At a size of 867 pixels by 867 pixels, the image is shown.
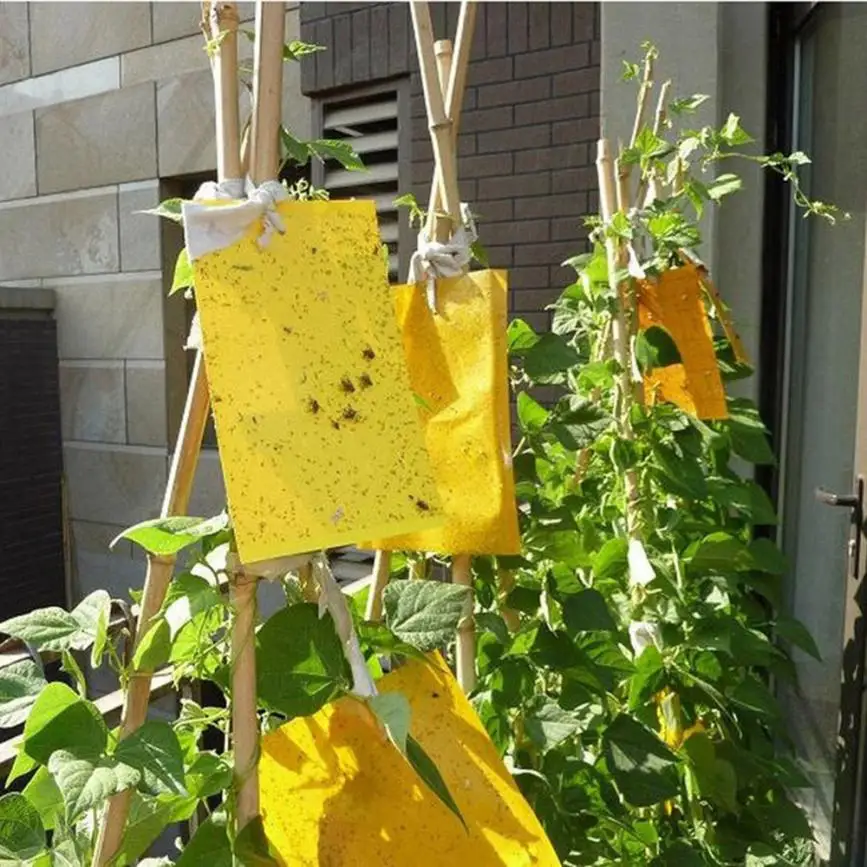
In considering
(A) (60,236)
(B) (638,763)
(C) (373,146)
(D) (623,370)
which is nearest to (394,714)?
(B) (638,763)

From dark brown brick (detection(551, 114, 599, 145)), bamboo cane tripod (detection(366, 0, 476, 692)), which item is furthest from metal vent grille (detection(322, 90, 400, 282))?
bamboo cane tripod (detection(366, 0, 476, 692))

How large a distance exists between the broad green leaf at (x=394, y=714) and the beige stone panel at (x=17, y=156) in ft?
15.6

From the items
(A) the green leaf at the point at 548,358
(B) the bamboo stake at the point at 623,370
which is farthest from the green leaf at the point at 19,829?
(B) the bamboo stake at the point at 623,370

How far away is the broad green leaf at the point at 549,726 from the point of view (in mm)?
975

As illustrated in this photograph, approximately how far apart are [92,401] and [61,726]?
13.8 ft

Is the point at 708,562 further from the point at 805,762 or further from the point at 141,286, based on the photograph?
the point at 141,286

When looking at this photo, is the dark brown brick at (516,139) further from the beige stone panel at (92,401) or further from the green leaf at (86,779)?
the green leaf at (86,779)

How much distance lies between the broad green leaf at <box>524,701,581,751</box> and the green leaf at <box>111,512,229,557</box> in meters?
0.48

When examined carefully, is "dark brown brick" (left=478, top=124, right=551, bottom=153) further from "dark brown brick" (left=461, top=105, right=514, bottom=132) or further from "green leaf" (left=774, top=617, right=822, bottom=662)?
"green leaf" (left=774, top=617, right=822, bottom=662)

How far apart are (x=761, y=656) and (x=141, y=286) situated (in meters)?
3.65

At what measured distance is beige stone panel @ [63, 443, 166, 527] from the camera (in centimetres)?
440

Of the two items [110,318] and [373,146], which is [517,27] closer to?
[373,146]

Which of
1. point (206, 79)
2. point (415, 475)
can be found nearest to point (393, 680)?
point (415, 475)

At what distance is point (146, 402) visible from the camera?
4359mm
